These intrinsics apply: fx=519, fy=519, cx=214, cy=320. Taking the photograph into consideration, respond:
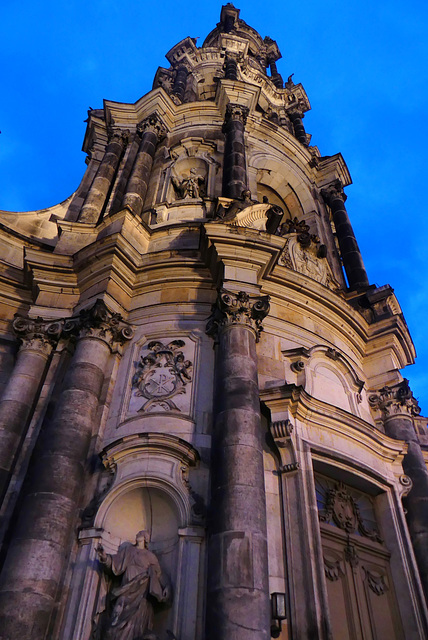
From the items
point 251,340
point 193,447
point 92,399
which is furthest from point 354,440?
point 92,399

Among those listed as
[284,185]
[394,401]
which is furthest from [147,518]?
[284,185]

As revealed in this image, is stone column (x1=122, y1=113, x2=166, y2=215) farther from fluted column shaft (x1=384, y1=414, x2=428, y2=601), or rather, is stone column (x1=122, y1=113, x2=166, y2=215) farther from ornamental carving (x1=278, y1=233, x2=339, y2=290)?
fluted column shaft (x1=384, y1=414, x2=428, y2=601)

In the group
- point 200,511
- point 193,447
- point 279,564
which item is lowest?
point 279,564

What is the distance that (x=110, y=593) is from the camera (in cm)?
802

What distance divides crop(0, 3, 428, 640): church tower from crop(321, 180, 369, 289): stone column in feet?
5.19

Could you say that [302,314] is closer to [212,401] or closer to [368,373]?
[368,373]

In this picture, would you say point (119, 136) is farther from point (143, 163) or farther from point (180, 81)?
point (180, 81)

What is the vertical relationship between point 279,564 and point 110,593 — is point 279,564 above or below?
above

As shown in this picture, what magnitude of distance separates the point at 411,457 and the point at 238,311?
6.14 meters

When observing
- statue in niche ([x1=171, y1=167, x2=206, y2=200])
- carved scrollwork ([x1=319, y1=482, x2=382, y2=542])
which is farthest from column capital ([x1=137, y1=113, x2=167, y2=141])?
carved scrollwork ([x1=319, y1=482, x2=382, y2=542])

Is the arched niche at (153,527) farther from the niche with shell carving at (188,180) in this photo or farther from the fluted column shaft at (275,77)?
the fluted column shaft at (275,77)

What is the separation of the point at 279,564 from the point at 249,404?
2718 mm

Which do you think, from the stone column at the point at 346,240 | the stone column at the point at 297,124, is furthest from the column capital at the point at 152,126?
the stone column at the point at 297,124

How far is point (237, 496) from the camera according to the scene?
318 inches
